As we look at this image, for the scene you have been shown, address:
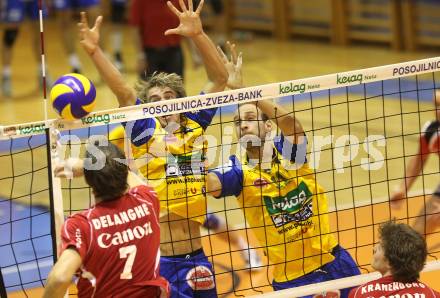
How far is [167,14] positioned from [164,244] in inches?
227

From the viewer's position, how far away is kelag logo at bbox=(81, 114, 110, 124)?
5.66 m

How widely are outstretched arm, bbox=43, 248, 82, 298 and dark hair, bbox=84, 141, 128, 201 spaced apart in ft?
1.21

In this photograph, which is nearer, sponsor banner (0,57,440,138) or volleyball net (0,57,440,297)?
sponsor banner (0,57,440,138)

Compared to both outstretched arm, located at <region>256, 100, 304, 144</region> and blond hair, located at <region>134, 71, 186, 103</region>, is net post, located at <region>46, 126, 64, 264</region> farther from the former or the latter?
outstretched arm, located at <region>256, 100, 304, 144</region>

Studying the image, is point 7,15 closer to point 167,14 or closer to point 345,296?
point 167,14

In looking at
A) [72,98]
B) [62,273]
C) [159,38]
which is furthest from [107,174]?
[159,38]

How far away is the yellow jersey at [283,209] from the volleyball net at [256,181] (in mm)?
21

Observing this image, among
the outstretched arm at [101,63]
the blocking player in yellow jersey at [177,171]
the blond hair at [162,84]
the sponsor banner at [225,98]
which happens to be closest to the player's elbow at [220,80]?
the blocking player in yellow jersey at [177,171]

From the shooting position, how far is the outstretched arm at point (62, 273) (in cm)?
452

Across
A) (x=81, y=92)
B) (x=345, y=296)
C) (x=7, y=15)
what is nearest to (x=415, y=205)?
(x=345, y=296)

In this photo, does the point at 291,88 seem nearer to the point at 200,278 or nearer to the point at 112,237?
the point at 200,278

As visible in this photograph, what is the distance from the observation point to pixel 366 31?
17.3m

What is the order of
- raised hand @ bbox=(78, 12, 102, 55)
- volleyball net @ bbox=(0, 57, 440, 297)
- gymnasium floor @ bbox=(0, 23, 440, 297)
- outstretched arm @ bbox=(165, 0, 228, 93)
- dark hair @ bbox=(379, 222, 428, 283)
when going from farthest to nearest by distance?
gymnasium floor @ bbox=(0, 23, 440, 297), outstretched arm @ bbox=(165, 0, 228, 93), raised hand @ bbox=(78, 12, 102, 55), volleyball net @ bbox=(0, 57, 440, 297), dark hair @ bbox=(379, 222, 428, 283)

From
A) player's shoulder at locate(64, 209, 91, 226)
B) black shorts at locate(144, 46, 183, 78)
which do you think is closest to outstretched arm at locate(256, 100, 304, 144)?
player's shoulder at locate(64, 209, 91, 226)
